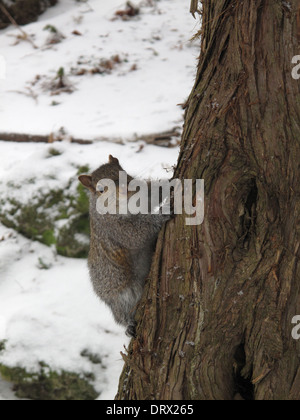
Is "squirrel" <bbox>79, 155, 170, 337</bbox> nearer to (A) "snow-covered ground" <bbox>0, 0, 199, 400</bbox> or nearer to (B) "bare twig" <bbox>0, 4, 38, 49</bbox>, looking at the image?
(A) "snow-covered ground" <bbox>0, 0, 199, 400</bbox>

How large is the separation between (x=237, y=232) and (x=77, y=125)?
3.23 m

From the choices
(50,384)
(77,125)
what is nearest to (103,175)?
(50,384)

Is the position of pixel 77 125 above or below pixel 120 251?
below

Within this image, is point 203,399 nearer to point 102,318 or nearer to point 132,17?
point 102,318

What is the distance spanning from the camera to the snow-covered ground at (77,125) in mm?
3736

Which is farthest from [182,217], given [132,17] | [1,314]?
[132,17]

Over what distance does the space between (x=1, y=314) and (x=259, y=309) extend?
2.44 meters

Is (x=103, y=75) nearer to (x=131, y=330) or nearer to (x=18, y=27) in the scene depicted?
(x=18, y=27)

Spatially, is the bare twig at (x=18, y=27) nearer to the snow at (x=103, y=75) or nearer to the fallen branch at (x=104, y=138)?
the snow at (x=103, y=75)

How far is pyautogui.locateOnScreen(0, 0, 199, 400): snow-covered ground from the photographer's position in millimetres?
3736

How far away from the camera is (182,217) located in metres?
2.17

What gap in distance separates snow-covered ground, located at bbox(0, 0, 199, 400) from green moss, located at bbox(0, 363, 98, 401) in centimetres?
5

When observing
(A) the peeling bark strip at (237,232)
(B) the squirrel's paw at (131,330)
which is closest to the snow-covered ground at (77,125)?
(B) the squirrel's paw at (131,330)

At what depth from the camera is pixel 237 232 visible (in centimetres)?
206
